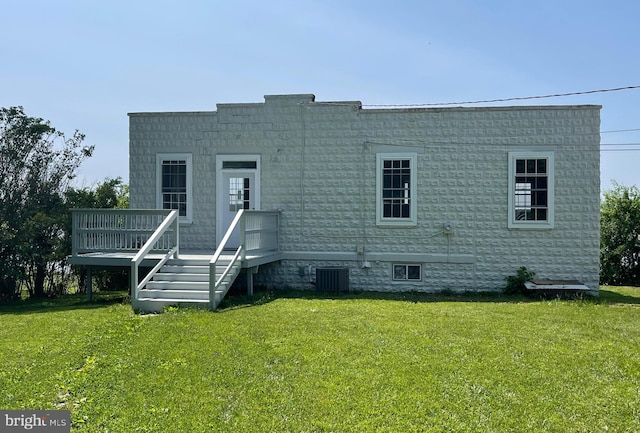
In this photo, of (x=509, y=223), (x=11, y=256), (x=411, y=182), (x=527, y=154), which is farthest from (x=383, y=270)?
(x=11, y=256)

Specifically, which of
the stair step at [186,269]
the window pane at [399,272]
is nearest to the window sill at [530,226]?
the window pane at [399,272]

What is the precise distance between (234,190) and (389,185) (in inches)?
→ 162

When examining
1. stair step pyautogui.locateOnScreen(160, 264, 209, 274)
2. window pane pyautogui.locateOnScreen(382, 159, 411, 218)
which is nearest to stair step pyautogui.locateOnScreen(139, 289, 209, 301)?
stair step pyautogui.locateOnScreen(160, 264, 209, 274)

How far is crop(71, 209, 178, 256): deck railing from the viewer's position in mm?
12609

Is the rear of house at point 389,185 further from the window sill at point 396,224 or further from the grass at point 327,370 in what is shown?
Result: the grass at point 327,370

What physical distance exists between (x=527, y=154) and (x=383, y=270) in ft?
14.8

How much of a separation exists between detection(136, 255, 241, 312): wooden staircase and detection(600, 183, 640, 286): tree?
13951 mm

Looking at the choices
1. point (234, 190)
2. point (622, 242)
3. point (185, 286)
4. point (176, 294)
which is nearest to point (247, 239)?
point (185, 286)

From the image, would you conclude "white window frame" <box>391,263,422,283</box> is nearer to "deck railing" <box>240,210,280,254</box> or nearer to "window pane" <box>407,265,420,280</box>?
"window pane" <box>407,265,420,280</box>

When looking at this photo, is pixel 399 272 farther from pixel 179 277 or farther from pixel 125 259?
pixel 125 259

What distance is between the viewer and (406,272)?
1395cm

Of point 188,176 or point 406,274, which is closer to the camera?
point 406,274

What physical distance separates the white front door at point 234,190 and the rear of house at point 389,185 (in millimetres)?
28

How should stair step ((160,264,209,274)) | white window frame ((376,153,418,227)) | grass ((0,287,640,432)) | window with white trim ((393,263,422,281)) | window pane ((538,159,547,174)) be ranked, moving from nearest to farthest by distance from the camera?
grass ((0,287,640,432)), stair step ((160,264,209,274)), window pane ((538,159,547,174)), white window frame ((376,153,418,227)), window with white trim ((393,263,422,281))
